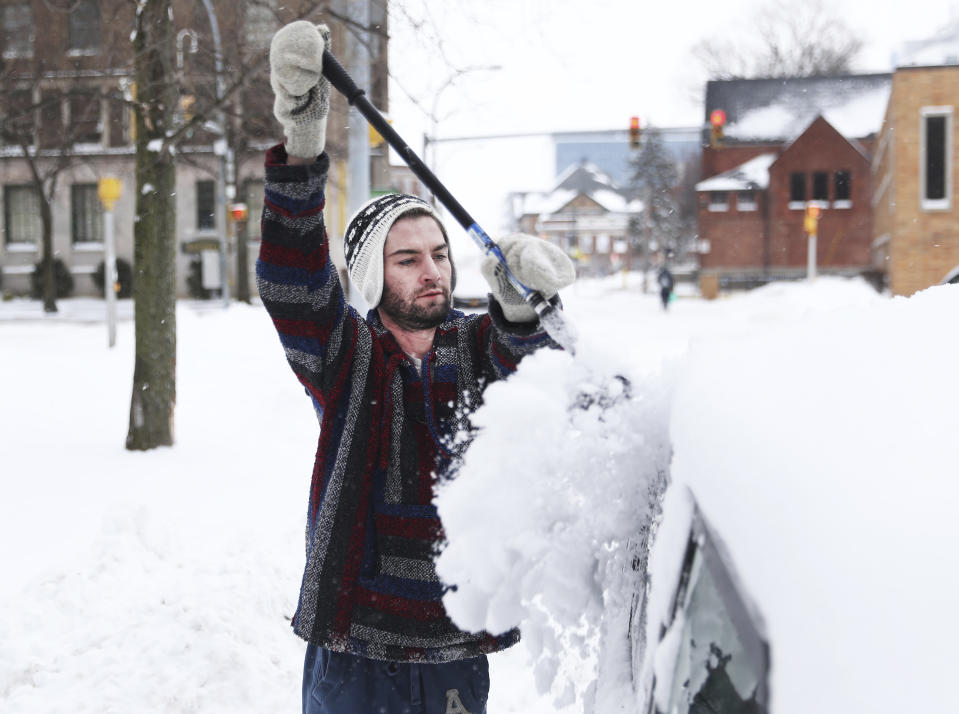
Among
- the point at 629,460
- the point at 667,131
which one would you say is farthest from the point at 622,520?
the point at 667,131

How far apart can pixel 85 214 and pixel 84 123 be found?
15.7m

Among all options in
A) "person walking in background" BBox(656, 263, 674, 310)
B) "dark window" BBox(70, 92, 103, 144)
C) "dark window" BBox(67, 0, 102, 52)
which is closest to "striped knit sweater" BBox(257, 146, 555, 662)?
"dark window" BBox(67, 0, 102, 52)

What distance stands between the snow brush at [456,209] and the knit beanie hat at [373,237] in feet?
0.23

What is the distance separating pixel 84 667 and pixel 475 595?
289 centimetres

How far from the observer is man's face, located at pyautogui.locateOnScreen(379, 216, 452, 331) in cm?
226

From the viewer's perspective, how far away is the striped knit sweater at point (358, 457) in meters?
2.01

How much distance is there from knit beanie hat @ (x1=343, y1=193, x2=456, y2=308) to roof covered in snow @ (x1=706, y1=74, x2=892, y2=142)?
158 ft

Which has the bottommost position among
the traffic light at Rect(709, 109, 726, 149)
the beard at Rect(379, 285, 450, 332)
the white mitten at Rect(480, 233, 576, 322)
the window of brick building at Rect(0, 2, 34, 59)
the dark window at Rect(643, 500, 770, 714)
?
the dark window at Rect(643, 500, 770, 714)

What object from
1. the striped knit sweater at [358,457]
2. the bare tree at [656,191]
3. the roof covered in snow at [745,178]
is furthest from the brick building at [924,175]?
the bare tree at [656,191]

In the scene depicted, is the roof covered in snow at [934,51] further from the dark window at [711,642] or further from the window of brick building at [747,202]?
the dark window at [711,642]

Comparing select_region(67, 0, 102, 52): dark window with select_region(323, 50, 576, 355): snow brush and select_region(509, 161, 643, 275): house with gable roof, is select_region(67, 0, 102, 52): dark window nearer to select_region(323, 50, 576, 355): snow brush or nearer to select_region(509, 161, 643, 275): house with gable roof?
select_region(323, 50, 576, 355): snow brush

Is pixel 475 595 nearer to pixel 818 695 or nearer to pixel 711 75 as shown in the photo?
pixel 818 695

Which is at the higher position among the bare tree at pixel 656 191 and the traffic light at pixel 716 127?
the bare tree at pixel 656 191

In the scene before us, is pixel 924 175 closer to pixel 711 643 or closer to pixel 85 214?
pixel 711 643
